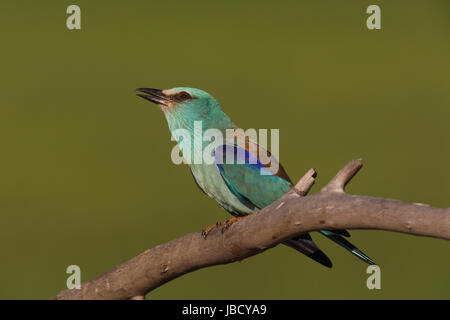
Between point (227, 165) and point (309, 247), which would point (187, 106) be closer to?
point (227, 165)

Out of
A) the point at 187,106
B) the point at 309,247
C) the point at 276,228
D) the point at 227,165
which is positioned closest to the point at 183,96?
the point at 187,106

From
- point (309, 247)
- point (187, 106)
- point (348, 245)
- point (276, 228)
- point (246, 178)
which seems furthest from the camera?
point (187, 106)

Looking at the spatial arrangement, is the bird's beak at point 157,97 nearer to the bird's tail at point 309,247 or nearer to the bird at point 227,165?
the bird at point 227,165

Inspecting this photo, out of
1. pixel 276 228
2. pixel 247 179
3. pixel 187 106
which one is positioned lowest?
pixel 276 228

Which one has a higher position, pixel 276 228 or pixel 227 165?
pixel 227 165

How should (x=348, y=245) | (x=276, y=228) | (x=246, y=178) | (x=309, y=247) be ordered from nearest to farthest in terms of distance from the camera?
(x=276, y=228) < (x=348, y=245) < (x=309, y=247) < (x=246, y=178)

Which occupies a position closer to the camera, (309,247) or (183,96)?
(309,247)

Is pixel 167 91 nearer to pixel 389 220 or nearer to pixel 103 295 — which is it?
pixel 103 295

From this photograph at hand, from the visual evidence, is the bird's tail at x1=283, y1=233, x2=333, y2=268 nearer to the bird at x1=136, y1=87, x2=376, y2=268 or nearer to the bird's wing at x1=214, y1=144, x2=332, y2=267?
the bird at x1=136, y1=87, x2=376, y2=268

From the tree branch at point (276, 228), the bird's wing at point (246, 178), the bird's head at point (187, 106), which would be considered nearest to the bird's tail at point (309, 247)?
the bird's wing at point (246, 178)
